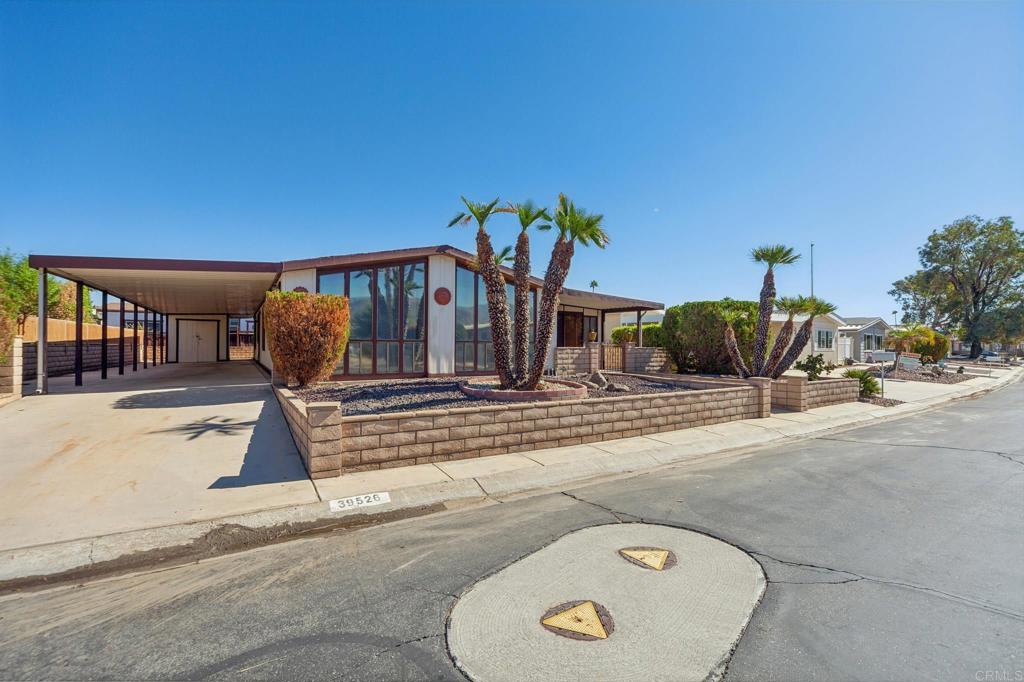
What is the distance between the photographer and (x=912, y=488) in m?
6.02

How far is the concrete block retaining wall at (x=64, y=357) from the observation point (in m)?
14.5

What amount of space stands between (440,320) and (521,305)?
5680 millimetres

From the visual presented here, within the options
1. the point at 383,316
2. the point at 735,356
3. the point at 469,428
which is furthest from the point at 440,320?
the point at 735,356

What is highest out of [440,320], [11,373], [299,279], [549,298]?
[299,279]

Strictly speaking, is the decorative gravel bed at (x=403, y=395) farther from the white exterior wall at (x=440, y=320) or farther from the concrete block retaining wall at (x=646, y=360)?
the concrete block retaining wall at (x=646, y=360)

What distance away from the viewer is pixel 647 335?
22.9m

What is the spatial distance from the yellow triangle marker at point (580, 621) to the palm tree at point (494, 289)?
286 inches

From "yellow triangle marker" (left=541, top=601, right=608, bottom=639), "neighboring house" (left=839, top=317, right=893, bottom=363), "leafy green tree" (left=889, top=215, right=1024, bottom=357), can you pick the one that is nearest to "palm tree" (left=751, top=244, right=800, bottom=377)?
"yellow triangle marker" (left=541, top=601, right=608, bottom=639)

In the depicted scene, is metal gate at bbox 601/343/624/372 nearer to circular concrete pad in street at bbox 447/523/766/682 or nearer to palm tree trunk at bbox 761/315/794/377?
palm tree trunk at bbox 761/315/794/377

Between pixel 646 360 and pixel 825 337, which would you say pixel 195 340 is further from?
pixel 825 337

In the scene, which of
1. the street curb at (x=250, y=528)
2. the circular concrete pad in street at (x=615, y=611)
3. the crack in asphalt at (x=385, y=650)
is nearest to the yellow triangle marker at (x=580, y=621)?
the circular concrete pad in street at (x=615, y=611)

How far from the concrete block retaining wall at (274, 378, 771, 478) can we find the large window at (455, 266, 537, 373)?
6.90 m

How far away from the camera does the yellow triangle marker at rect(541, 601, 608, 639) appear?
2924 mm

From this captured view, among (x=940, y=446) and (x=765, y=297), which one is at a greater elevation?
(x=765, y=297)
